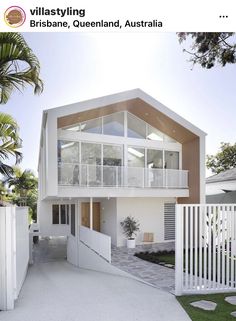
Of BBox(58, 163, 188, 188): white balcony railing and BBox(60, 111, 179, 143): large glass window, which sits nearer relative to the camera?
BBox(58, 163, 188, 188): white balcony railing

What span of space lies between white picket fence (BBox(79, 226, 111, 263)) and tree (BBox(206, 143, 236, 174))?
74.7ft

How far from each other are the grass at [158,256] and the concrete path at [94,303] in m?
3.18

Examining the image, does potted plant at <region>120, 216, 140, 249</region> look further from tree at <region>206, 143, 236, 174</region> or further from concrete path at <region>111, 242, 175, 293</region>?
tree at <region>206, 143, 236, 174</region>

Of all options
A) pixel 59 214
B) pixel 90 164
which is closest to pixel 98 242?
pixel 90 164

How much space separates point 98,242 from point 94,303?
5460 mm

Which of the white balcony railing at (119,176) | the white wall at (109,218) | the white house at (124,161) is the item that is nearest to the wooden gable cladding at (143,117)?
the white house at (124,161)

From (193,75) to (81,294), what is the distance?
6.48m

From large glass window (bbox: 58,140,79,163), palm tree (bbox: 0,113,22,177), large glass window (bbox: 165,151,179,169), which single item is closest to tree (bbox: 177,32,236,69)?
palm tree (bbox: 0,113,22,177)

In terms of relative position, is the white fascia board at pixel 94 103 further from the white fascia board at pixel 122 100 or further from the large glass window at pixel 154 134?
the large glass window at pixel 154 134

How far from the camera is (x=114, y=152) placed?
16016 mm

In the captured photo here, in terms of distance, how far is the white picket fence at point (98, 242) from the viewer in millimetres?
11367

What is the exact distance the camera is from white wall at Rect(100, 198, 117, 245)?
52.9ft

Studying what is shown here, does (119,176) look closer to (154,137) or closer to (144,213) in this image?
(144,213)

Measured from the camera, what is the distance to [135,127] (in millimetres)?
16875
